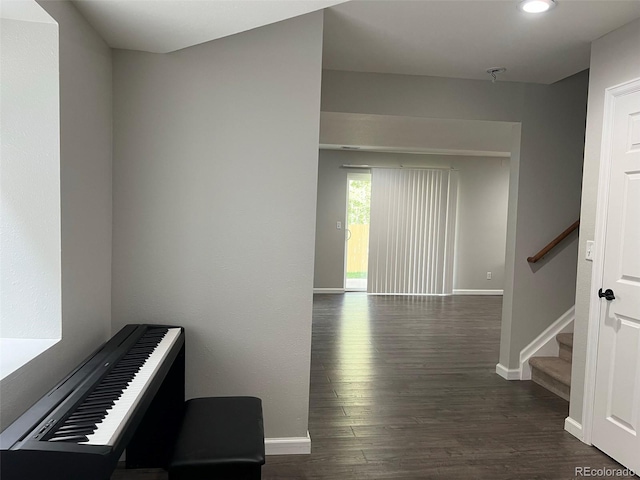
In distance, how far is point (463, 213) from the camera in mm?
8078

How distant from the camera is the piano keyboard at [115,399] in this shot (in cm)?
128

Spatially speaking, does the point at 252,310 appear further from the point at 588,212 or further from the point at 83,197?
the point at 588,212

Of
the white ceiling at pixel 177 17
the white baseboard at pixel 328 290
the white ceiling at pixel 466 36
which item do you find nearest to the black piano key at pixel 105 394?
the white ceiling at pixel 177 17

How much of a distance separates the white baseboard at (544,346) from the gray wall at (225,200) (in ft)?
7.25

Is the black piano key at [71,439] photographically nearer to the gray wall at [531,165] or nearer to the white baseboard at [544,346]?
the gray wall at [531,165]

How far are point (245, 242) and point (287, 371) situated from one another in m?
0.71

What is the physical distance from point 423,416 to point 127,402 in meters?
2.15

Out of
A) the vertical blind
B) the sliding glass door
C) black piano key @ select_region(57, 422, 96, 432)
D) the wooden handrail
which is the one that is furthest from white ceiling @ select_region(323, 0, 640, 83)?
the sliding glass door

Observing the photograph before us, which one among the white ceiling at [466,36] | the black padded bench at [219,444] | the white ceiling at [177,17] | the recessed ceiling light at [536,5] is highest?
the white ceiling at [466,36]

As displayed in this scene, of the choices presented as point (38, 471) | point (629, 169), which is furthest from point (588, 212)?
point (38, 471)

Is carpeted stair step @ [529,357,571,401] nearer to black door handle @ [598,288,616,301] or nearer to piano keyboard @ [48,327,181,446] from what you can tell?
black door handle @ [598,288,616,301]

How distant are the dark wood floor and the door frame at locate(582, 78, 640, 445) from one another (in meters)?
0.23

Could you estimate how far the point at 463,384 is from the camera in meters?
3.75

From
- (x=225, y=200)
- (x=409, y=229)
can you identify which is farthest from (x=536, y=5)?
(x=409, y=229)
